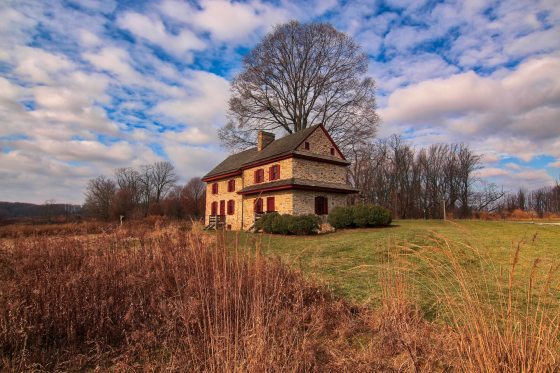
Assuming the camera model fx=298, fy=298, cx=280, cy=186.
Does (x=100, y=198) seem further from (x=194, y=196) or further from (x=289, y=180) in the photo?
(x=289, y=180)

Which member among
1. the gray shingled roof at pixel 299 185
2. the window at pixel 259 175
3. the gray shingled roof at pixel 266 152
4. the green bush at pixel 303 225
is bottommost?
the green bush at pixel 303 225

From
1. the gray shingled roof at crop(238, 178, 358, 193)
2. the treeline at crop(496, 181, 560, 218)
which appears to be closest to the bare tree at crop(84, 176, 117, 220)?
the gray shingled roof at crop(238, 178, 358, 193)

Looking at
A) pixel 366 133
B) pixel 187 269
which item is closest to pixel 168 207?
pixel 366 133

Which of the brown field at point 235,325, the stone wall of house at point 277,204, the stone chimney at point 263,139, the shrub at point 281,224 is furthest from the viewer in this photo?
the stone chimney at point 263,139

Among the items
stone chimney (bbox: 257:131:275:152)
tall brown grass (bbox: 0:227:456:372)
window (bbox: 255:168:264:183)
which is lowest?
tall brown grass (bbox: 0:227:456:372)

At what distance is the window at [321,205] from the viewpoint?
22.1 metres

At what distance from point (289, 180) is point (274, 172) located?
2.66m

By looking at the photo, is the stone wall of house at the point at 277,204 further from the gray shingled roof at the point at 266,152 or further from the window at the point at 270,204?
the gray shingled roof at the point at 266,152

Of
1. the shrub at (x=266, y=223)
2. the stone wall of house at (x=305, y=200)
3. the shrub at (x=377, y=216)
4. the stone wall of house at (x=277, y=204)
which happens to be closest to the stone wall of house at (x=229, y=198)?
the stone wall of house at (x=277, y=204)

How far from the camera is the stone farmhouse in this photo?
69.9ft

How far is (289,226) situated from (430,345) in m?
14.0

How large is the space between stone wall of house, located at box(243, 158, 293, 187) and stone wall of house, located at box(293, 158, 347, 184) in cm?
41

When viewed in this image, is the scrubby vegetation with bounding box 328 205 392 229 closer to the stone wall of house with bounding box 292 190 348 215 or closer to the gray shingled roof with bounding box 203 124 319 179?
the stone wall of house with bounding box 292 190 348 215

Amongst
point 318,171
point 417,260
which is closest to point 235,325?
point 417,260
